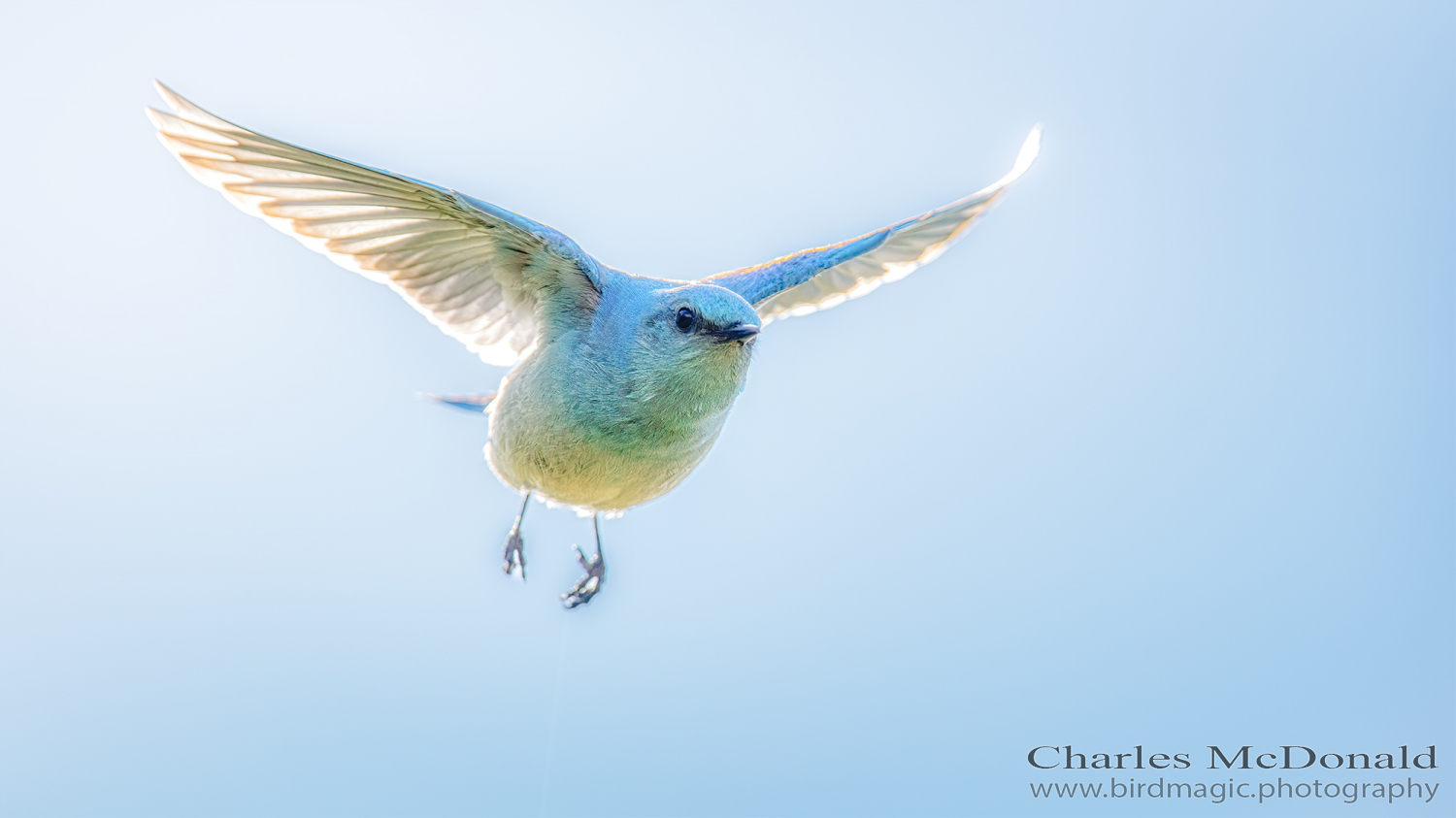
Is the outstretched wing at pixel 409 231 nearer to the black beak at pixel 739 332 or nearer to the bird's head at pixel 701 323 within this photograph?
the bird's head at pixel 701 323

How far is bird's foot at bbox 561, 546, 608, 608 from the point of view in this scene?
6.46 metres

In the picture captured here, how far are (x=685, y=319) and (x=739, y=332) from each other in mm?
288

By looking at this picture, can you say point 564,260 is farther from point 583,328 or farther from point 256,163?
point 256,163

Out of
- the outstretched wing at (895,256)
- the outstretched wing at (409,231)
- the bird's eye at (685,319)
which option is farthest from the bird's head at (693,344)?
the outstretched wing at (895,256)

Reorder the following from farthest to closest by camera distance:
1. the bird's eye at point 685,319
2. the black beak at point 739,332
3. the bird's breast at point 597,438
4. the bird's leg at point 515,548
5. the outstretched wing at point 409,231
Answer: the bird's leg at point 515,548 < the bird's breast at point 597,438 < the outstretched wing at point 409,231 < the bird's eye at point 685,319 < the black beak at point 739,332

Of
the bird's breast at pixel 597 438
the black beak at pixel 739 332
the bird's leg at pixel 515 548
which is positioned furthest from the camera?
the bird's leg at pixel 515 548

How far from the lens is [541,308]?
221 inches

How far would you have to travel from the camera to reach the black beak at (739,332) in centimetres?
459

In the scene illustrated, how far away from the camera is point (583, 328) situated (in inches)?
212

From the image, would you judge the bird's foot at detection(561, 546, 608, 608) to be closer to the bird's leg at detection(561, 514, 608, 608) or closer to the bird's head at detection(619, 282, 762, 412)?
the bird's leg at detection(561, 514, 608, 608)

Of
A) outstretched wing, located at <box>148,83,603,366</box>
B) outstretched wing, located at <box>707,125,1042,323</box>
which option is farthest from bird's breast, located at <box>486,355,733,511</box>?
outstretched wing, located at <box>707,125,1042,323</box>

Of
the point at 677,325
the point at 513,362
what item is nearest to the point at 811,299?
the point at 513,362

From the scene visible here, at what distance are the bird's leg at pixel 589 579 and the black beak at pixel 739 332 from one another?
2038 millimetres

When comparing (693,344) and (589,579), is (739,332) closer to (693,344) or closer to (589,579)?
(693,344)
